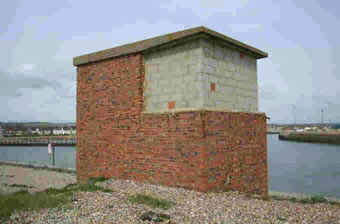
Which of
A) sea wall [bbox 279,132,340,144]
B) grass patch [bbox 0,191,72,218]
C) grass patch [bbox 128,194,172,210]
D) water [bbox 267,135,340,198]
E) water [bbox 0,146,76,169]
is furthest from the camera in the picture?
sea wall [bbox 279,132,340,144]

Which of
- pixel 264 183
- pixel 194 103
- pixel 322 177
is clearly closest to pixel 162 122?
pixel 194 103

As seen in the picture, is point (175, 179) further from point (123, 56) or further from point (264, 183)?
point (123, 56)

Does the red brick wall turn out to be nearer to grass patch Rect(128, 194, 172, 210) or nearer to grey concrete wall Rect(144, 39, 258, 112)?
grey concrete wall Rect(144, 39, 258, 112)

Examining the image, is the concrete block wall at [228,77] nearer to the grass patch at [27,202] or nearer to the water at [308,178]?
the grass patch at [27,202]

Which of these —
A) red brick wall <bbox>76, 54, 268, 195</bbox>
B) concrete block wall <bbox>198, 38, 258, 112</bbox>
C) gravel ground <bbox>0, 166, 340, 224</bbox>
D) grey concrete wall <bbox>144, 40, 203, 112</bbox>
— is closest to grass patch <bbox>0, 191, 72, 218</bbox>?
gravel ground <bbox>0, 166, 340, 224</bbox>

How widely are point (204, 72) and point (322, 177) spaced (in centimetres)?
2471

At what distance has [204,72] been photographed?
23.0 ft

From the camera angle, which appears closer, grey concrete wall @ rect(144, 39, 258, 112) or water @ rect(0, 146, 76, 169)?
grey concrete wall @ rect(144, 39, 258, 112)

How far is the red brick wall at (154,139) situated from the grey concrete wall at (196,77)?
31cm

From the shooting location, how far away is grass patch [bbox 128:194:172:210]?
5.55m

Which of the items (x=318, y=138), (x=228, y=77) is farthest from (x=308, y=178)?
(x=318, y=138)

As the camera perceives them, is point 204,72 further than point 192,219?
Yes

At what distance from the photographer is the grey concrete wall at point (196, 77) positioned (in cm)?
700

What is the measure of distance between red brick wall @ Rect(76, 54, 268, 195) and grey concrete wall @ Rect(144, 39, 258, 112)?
0.31 m
